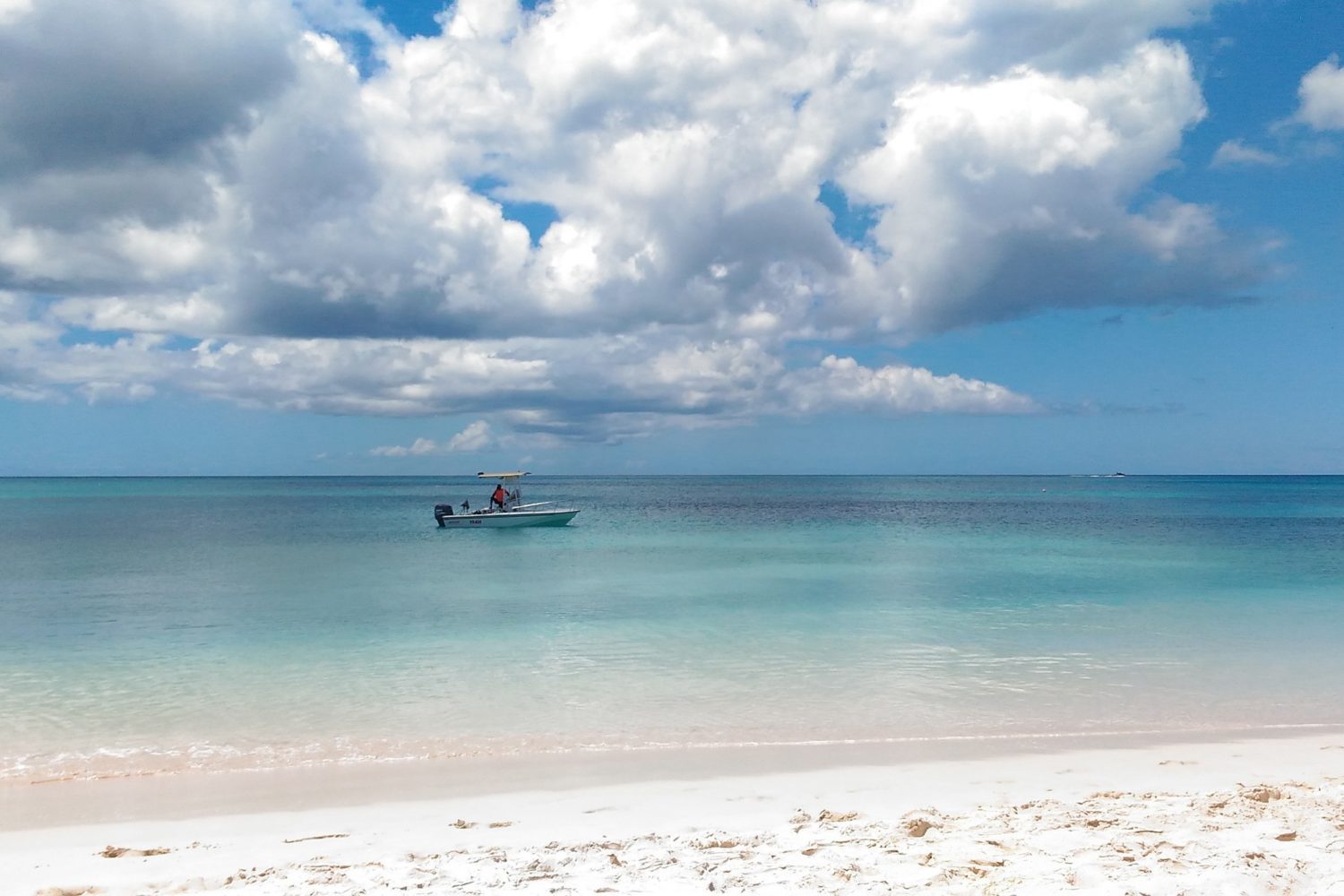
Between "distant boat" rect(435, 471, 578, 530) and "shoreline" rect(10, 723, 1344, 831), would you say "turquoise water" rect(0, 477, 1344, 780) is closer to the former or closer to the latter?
"shoreline" rect(10, 723, 1344, 831)

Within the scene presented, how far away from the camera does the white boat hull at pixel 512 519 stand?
4925 centimetres

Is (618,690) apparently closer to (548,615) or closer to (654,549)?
(548,615)

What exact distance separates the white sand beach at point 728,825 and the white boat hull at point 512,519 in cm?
3987

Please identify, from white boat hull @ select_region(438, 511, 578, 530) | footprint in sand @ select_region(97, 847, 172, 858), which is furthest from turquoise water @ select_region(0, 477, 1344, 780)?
white boat hull @ select_region(438, 511, 578, 530)

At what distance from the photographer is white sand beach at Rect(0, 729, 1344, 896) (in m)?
5.82

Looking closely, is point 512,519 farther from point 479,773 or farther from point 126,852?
point 126,852

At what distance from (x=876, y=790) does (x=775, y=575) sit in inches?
773

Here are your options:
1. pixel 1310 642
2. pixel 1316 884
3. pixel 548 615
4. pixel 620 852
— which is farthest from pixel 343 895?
pixel 1310 642

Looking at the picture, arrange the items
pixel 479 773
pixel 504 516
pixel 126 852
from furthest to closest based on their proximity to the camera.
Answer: pixel 504 516 < pixel 479 773 < pixel 126 852

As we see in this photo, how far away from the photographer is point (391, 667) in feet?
48.7

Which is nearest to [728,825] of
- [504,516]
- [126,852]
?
[126,852]

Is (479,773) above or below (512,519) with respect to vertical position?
below

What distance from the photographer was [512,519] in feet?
162

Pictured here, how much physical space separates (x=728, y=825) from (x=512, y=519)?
141 ft
